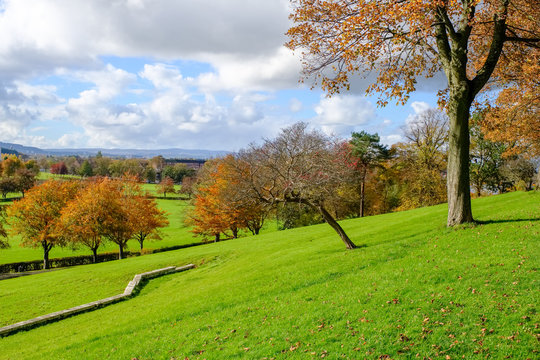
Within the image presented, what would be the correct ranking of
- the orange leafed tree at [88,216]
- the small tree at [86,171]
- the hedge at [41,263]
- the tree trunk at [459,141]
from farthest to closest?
1. the small tree at [86,171]
2. the hedge at [41,263]
3. the orange leafed tree at [88,216]
4. the tree trunk at [459,141]

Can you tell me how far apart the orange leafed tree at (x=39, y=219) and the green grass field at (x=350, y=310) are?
28.4m

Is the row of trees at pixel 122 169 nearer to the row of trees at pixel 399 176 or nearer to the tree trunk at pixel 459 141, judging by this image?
the row of trees at pixel 399 176

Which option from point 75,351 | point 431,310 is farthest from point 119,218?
point 431,310

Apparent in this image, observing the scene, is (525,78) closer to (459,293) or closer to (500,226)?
(500,226)

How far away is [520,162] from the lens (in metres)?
43.2

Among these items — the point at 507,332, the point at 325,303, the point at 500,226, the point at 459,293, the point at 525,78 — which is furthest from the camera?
the point at 525,78

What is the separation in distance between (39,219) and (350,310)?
161 ft

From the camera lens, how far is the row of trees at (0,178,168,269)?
43.2 meters

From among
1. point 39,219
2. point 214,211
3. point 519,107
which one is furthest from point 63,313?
point 39,219

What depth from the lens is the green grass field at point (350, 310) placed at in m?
7.66

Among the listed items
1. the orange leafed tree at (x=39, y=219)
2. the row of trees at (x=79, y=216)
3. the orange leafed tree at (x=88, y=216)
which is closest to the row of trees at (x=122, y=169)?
the orange leafed tree at (x=39, y=219)

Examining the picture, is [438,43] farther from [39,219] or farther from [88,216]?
[39,219]

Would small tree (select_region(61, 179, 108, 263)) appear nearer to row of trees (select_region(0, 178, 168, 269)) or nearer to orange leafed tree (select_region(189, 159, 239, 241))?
row of trees (select_region(0, 178, 168, 269))

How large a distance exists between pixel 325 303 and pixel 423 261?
429 centimetres
